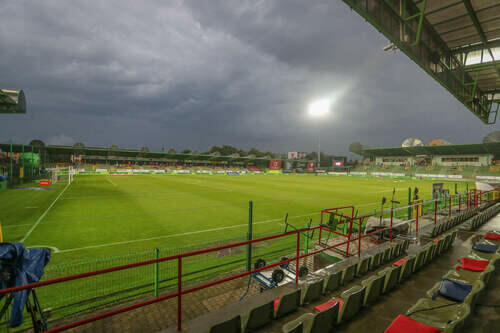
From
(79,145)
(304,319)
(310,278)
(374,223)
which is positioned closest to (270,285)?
(310,278)

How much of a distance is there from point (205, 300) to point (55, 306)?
3463 mm

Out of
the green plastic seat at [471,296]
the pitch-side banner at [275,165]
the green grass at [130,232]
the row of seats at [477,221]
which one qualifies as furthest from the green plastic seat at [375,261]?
the pitch-side banner at [275,165]

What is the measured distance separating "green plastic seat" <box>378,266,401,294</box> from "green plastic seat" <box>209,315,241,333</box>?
3058mm

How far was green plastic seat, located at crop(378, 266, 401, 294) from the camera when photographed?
4.45 metres

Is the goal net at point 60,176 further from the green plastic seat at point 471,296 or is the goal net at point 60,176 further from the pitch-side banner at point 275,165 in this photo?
the pitch-side banner at point 275,165

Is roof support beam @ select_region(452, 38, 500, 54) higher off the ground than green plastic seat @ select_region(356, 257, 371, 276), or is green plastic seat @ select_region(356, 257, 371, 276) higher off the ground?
roof support beam @ select_region(452, 38, 500, 54)

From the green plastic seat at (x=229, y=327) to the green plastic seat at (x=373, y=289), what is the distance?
2329mm

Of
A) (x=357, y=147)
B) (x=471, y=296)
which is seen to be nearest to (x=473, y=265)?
(x=471, y=296)

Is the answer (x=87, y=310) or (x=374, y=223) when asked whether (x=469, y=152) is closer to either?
(x=374, y=223)

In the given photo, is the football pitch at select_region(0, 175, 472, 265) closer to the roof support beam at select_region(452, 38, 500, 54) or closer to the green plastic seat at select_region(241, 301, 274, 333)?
the green plastic seat at select_region(241, 301, 274, 333)

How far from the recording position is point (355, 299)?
3.61 meters

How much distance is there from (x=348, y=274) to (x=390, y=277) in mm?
814

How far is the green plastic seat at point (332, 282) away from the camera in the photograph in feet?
15.0

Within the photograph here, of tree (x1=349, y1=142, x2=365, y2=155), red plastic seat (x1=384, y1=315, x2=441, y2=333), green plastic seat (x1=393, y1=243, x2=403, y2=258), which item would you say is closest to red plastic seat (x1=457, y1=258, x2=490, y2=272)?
green plastic seat (x1=393, y1=243, x2=403, y2=258)
